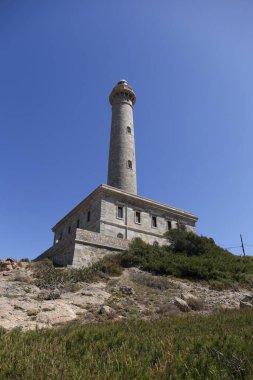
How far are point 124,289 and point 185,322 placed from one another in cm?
659

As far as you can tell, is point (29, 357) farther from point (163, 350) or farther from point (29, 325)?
point (29, 325)

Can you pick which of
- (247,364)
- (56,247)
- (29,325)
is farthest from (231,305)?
(56,247)

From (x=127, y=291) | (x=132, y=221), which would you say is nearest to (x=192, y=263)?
(x=127, y=291)

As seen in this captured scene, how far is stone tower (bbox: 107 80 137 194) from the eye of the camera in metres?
32.6

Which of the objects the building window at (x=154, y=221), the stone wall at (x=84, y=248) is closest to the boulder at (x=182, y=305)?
the stone wall at (x=84, y=248)

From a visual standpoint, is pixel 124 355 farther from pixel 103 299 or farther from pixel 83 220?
pixel 83 220

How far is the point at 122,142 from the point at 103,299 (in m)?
23.7

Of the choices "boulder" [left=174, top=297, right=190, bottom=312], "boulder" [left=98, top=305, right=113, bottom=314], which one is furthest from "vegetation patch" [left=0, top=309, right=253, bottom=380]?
"boulder" [left=174, top=297, right=190, bottom=312]

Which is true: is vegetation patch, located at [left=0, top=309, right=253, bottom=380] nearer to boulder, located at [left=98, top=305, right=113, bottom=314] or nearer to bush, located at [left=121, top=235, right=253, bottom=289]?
boulder, located at [left=98, top=305, right=113, bottom=314]

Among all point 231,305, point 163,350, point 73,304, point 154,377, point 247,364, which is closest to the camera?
point 154,377

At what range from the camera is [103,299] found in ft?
43.5

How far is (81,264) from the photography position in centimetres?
2072

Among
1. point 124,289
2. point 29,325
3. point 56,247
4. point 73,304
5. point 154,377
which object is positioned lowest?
point 154,377

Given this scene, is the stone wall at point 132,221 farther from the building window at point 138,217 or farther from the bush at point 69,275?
the bush at point 69,275
